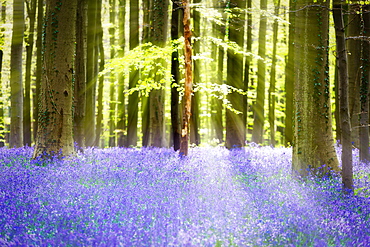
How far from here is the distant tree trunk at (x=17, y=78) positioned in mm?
16672

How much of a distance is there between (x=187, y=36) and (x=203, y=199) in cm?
653

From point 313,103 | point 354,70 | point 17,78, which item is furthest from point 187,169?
point 17,78

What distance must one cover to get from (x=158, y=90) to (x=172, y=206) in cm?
980

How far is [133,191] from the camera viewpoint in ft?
23.7

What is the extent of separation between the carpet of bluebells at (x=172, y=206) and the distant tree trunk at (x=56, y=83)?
779 mm

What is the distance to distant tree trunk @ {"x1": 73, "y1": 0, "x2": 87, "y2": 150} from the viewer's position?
45.0 ft

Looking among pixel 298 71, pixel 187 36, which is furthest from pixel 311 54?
pixel 187 36

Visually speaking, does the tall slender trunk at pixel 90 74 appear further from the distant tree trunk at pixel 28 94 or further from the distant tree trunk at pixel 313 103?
the distant tree trunk at pixel 313 103

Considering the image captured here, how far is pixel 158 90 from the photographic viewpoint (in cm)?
1563

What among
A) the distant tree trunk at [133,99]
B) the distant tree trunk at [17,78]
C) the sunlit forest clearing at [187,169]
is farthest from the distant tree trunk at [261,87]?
the distant tree trunk at [17,78]

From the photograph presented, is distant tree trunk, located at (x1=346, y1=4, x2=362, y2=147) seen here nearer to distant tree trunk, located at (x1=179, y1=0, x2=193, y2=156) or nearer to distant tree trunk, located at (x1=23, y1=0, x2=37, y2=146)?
distant tree trunk, located at (x1=179, y1=0, x2=193, y2=156)

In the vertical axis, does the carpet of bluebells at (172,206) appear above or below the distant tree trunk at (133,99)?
below

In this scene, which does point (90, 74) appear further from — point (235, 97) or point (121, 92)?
point (235, 97)

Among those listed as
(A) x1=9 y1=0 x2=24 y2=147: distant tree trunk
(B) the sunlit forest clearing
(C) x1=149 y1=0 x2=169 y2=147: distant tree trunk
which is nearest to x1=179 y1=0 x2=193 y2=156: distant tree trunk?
(B) the sunlit forest clearing
